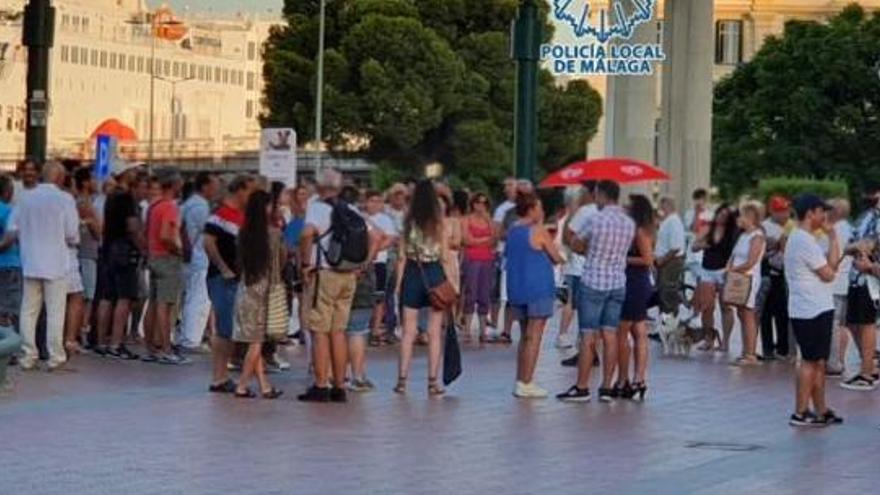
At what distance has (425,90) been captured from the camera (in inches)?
2660

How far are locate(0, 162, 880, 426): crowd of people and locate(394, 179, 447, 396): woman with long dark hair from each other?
18 mm

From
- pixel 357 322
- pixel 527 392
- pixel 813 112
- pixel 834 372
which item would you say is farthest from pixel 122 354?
pixel 813 112

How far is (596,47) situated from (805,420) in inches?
455

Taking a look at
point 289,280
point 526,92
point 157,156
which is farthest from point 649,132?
→ point 157,156

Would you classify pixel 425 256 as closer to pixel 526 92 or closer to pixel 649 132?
pixel 526 92

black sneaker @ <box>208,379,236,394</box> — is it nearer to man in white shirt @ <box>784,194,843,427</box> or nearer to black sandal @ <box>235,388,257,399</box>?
black sandal @ <box>235,388,257,399</box>

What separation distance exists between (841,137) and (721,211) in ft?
164

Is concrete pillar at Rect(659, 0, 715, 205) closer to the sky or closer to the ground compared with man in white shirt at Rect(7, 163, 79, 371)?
closer to the sky

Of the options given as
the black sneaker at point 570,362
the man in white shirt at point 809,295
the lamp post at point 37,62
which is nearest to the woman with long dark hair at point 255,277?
the man in white shirt at point 809,295

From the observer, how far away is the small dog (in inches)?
965

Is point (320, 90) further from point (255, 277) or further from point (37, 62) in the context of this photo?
point (255, 277)

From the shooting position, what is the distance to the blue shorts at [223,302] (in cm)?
1861

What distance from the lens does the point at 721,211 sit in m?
24.6

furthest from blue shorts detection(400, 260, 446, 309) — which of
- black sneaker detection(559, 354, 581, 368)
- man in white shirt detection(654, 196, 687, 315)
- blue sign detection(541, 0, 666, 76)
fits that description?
blue sign detection(541, 0, 666, 76)
